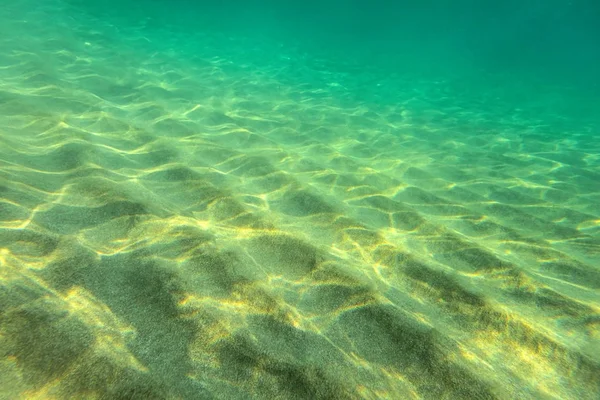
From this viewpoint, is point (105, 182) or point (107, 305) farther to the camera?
point (105, 182)

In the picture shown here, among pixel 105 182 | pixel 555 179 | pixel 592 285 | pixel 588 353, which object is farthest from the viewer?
pixel 555 179

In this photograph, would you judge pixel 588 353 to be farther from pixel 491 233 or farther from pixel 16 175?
pixel 16 175

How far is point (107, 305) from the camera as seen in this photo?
82.4 inches

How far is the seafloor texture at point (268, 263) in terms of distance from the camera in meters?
1.86

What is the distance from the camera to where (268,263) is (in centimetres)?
286

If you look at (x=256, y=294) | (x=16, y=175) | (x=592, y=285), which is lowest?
(x=592, y=285)

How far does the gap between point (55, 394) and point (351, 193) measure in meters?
3.77

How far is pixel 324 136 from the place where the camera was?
7738mm

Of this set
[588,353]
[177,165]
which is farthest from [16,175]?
[588,353]

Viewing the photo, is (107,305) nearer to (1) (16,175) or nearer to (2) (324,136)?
(1) (16,175)

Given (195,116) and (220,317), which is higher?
(195,116)

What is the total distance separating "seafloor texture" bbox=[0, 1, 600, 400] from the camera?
1.86 metres

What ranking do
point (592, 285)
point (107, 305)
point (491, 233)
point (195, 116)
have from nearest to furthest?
1. point (107, 305)
2. point (592, 285)
3. point (491, 233)
4. point (195, 116)

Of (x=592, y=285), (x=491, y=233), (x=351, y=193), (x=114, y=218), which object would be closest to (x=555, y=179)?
(x=491, y=233)
